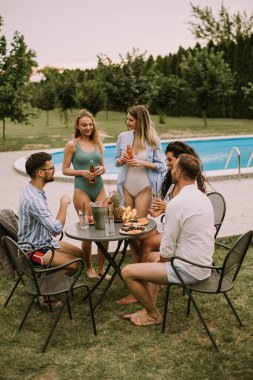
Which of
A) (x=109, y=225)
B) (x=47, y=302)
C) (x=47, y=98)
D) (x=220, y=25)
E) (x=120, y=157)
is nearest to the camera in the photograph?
(x=109, y=225)

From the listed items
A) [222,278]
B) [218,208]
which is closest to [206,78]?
[218,208]

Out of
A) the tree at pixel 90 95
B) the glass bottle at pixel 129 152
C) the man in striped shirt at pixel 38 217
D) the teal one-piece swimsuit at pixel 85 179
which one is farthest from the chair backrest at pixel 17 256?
the tree at pixel 90 95

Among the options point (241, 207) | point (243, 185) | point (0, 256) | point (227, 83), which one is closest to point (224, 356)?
point (0, 256)

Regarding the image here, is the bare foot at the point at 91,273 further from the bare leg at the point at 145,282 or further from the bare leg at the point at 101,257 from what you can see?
the bare leg at the point at 145,282

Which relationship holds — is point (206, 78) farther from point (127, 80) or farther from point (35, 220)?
point (35, 220)

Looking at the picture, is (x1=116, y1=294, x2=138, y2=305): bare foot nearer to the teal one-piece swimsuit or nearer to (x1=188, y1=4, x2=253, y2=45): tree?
the teal one-piece swimsuit

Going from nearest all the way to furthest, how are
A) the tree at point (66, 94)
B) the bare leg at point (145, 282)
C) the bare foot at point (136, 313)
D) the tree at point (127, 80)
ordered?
the bare leg at point (145, 282)
the bare foot at point (136, 313)
the tree at point (127, 80)
the tree at point (66, 94)

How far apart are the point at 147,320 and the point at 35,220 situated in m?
1.25

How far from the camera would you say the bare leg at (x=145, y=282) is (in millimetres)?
3559

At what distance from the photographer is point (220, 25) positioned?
44406mm

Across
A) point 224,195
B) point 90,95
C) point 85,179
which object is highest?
point 90,95

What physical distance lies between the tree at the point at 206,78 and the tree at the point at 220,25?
18.8 meters

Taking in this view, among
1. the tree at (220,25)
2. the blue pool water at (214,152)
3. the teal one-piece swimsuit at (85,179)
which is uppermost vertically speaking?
the tree at (220,25)

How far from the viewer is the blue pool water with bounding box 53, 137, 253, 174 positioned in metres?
16.7
